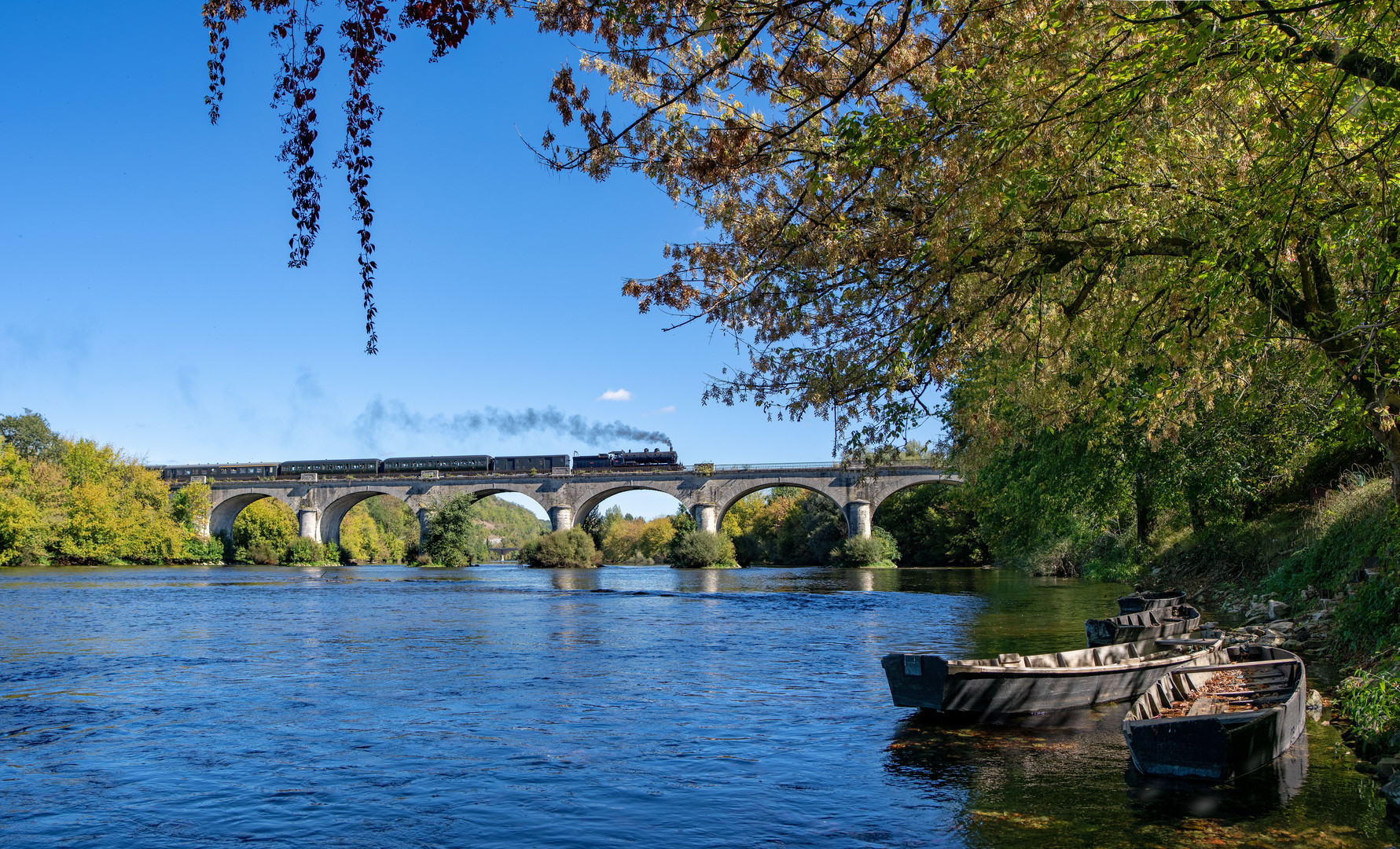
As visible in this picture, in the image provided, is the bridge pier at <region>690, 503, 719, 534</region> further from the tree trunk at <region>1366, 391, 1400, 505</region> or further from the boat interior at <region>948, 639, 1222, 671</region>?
the tree trunk at <region>1366, 391, 1400, 505</region>

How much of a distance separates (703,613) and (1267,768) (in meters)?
17.6

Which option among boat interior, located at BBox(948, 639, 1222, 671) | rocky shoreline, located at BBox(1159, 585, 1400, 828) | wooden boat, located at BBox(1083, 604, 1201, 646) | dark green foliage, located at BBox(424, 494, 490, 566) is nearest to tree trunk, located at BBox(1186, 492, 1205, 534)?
rocky shoreline, located at BBox(1159, 585, 1400, 828)

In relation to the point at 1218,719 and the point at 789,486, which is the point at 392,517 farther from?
the point at 1218,719

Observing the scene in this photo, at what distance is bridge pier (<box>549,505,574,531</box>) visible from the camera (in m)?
64.1

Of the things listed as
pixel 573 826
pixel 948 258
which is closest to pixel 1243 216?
pixel 948 258

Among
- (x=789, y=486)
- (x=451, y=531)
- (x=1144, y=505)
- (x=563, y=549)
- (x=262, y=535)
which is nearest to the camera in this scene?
(x=1144, y=505)

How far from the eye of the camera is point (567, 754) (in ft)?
28.4

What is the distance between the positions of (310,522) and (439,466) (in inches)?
440

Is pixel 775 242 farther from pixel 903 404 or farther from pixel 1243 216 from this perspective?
pixel 1243 216

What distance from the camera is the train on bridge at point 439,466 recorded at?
65250 mm

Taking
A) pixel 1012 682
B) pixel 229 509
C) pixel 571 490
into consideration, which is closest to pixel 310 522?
pixel 229 509

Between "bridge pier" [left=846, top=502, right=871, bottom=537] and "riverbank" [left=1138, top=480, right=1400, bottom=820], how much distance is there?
33.5 meters

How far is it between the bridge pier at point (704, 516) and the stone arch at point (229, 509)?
30999 millimetres

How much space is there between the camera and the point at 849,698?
11.4 metres
